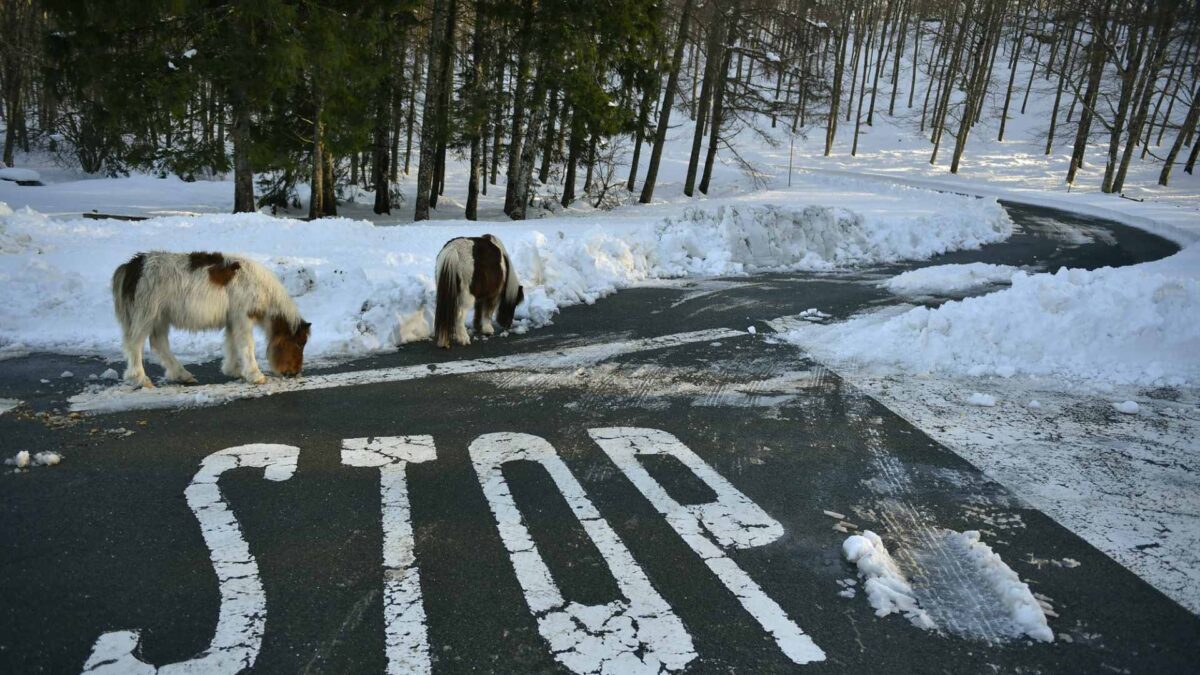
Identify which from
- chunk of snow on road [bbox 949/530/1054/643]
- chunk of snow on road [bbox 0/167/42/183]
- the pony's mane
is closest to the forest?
chunk of snow on road [bbox 0/167/42/183]

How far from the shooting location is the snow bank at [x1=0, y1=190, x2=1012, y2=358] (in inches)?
328

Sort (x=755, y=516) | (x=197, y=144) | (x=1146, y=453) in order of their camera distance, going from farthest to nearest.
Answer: (x=197, y=144)
(x=1146, y=453)
(x=755, y=516)

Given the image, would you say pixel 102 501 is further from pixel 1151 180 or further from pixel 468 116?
pixel 1151 180

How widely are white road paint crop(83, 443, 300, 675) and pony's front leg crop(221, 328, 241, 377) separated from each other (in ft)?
6.28

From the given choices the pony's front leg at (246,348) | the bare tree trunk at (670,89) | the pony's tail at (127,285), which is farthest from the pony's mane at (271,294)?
the bare tree trunk at (670,89)

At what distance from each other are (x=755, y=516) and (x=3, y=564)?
4.08 meters

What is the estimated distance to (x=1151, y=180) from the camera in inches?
1670

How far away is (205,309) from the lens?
6.39 m

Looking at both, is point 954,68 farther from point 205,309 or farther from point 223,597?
point 223,597

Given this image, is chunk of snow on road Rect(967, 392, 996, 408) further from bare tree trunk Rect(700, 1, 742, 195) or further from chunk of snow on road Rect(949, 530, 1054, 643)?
bare tree trunk Rect(700, 1, 742, 195)

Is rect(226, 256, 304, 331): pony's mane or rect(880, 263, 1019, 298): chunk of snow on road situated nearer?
rect(226, 256, 304, 331): pony's mane

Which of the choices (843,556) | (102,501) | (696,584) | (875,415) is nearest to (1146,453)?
(875,415)

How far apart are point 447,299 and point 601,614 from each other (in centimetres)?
538

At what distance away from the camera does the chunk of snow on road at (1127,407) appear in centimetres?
687
